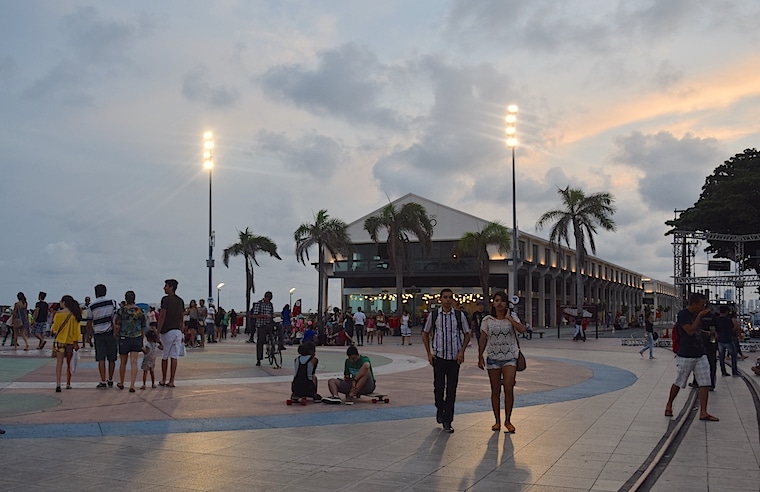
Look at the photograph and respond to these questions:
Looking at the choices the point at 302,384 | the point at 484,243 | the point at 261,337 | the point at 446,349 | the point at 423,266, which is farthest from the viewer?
the point at 423,266

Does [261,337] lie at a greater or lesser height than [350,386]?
greater

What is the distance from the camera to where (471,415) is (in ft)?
32.9

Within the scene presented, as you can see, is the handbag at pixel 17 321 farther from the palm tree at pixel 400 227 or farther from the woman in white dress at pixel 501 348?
the palm tree at pixel 400 227

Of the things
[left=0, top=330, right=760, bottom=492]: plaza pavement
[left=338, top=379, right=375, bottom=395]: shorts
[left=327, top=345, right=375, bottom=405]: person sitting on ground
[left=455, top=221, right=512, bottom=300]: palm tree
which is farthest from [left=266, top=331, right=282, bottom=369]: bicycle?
[left=455, top=221, right=512, bottom=300]: palm tree

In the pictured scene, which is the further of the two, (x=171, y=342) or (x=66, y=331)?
(x=171, y=342)

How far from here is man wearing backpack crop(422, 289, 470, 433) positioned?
8602 millimetres

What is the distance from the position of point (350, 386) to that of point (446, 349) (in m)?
2.83

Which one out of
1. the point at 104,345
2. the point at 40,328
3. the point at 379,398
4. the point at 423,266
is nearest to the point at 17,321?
the point at 40,328

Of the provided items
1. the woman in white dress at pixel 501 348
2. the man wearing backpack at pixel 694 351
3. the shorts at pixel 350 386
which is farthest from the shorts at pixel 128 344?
the man wearing backpack at pixel 694 351

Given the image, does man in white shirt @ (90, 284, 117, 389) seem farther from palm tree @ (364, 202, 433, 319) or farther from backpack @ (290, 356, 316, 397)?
palm tree @ (364, 202, 433, 319)

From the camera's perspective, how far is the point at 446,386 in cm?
873

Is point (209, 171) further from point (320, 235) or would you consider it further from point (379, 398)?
point (379, 398)

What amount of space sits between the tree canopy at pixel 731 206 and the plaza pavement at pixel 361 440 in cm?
3322

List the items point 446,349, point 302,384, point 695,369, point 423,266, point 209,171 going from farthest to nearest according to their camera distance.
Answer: point 423,266
point 209,171
point 302,384
point 695,369
point 446,349
